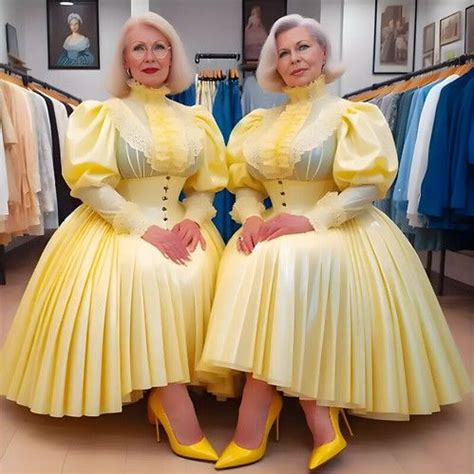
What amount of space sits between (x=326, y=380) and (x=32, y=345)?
0.89 metres

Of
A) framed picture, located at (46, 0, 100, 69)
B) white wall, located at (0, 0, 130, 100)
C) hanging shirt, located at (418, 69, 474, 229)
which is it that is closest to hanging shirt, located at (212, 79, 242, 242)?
hanging shirt, located at (418, 69, 474, 229)

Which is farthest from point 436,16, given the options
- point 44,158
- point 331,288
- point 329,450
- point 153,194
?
point 329,450

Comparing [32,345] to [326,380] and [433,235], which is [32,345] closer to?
[326,380]

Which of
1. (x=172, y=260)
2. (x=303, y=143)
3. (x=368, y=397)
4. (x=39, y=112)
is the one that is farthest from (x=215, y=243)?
(x=39, y=112)

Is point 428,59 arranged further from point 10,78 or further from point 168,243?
point 168,243

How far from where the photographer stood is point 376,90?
4633 millimetres

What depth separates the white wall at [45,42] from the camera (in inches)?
236

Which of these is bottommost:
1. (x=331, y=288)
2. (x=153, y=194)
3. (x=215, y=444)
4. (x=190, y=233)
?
(x=215, y=444)

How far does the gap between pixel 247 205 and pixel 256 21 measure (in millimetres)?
4528

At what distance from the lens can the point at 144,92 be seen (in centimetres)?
194

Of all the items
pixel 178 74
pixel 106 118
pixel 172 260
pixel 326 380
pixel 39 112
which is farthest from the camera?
pixel 39 112

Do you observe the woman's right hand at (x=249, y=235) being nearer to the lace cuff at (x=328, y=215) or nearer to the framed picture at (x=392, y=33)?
the lace cuff at (x=328, y=215)

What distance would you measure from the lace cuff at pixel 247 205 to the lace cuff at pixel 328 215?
0.25 meters

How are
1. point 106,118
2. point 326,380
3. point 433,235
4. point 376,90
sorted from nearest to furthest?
1. point 326,380
2. point 106,118
3. point 433,235
4. point 376,90
